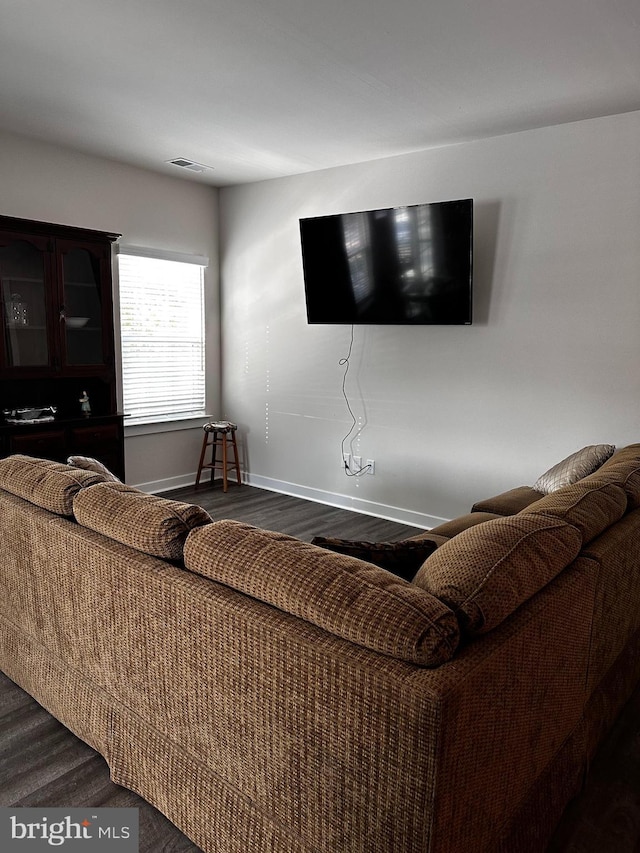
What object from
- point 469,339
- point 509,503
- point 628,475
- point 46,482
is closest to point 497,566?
point 628,475

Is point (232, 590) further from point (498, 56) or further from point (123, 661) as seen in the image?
point (498, 56)

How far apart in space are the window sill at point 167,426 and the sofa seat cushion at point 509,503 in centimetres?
297

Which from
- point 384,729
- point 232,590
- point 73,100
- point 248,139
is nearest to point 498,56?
point 248,139

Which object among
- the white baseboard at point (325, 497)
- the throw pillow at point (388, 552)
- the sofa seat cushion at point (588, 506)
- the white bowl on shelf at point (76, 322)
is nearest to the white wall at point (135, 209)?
the white baseboard at point (325, 497)

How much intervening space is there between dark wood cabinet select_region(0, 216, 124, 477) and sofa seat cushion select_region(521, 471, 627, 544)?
10.7 feet

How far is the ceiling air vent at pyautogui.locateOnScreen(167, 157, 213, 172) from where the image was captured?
14.9ft

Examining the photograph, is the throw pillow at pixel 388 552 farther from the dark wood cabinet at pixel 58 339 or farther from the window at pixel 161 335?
the window at pixel 161 335

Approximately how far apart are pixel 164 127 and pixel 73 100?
574mm

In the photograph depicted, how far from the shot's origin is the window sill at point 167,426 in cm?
504

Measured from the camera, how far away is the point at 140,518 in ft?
5.72

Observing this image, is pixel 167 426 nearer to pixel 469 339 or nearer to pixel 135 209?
pixel 135 209

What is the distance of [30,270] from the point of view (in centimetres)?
402

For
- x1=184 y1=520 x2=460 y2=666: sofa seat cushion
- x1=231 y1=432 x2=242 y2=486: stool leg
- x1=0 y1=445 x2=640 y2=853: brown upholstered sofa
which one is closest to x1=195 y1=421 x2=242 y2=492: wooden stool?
x1=231 y1=432 x2=242 y2=486: stool leg
